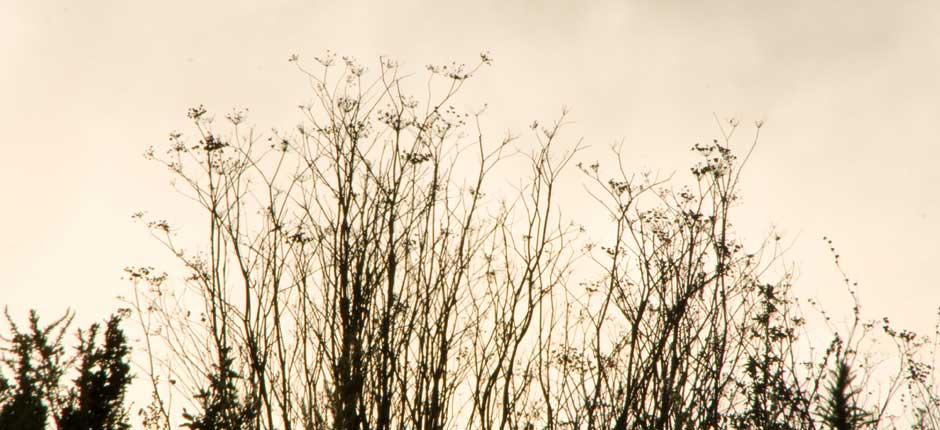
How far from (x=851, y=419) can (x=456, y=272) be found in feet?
19.2

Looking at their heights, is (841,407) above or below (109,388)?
below

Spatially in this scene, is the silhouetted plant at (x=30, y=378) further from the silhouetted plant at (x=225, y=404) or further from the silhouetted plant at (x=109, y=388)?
the silhouetted plant at (x=109, y=388)

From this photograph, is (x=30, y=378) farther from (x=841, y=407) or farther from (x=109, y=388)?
(x=109, y=388)

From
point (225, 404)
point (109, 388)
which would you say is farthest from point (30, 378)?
point (109, 388)

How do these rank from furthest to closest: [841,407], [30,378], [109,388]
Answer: [109,388] < [30,378] < [841,407]

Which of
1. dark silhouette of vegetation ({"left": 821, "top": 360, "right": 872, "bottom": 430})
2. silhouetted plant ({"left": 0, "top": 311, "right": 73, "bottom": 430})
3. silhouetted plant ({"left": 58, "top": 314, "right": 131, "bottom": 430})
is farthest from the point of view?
silhouetted plant ({"left": 58, "top": 314, "right": 131, "bottom": 430})

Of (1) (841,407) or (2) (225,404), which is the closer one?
(1) (841,407)

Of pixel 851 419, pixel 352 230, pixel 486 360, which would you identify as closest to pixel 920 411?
pixel 486 360

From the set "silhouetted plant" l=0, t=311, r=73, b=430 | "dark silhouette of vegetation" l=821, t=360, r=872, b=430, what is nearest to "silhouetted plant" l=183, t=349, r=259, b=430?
"silhouetted plant" l=0, t=311, r=73, b=430

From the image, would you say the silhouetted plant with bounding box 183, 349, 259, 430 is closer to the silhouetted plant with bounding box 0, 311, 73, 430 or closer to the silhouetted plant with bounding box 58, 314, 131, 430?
the silhouetted plant with bounding box 0, 311, 73, 430

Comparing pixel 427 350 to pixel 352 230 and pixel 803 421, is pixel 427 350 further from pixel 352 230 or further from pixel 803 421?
pixel 803 421

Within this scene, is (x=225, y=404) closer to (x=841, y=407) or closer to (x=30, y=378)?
(x=30, y=378)

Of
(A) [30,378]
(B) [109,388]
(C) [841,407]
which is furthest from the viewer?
(B) [109,388]

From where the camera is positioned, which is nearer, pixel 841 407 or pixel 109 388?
pixel 841 407
